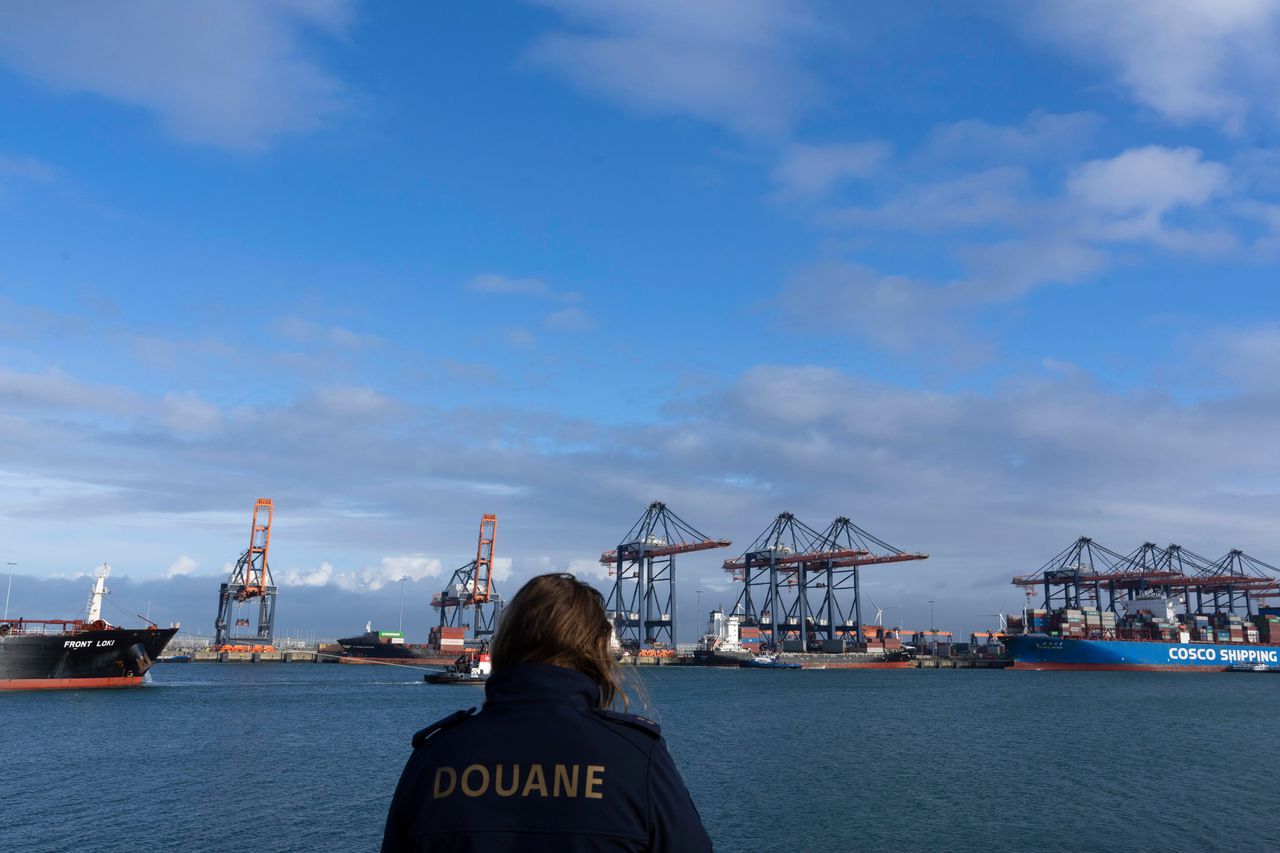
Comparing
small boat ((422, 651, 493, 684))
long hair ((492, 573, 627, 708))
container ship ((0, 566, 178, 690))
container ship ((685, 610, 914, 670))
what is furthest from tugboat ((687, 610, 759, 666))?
long hair ((492, 573, 627, 708))

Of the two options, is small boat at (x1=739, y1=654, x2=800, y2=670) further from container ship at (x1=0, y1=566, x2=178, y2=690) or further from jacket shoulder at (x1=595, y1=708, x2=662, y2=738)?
jacket shoulder at (x1=595, y1=708, x2=662, y2=738)

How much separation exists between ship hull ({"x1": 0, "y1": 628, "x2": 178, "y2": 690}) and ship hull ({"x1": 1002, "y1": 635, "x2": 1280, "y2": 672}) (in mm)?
100972

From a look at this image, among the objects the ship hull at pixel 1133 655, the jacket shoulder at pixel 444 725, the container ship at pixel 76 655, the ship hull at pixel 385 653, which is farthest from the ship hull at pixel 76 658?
the ship hull at pixel 1133 655

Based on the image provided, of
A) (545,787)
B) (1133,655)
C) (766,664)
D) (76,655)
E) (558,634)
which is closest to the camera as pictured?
(545,787)

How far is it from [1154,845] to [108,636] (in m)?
60.0

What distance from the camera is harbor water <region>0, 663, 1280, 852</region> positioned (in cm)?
2294

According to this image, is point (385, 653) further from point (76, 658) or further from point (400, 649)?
point (76, 658)

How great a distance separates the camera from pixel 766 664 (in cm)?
11800

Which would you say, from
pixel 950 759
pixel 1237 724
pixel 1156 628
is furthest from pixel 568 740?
pixel 1156 628

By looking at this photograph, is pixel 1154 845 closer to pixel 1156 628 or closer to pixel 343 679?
pixel 343 679

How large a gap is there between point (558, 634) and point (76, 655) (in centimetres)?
6722

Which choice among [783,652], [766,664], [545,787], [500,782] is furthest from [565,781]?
[783,652]

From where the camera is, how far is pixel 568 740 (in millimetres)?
2488

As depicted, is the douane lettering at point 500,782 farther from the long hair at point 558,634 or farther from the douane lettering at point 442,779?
the long hair at point 558,634
